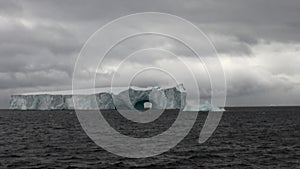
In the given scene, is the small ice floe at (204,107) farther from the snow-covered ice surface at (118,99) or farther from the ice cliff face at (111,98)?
the ice cliff face at (111,98)

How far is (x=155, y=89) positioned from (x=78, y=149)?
10864 cm

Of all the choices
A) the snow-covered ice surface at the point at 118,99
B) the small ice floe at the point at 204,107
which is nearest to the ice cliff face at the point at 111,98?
the snow-covered ice surface at the point at 118,99

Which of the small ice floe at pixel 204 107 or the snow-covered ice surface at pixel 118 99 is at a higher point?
the snow-covered ice surface at pixel 118 99

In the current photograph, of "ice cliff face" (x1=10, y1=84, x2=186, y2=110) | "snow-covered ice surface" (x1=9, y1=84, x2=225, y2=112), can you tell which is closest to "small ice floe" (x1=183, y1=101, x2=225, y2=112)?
"snow-covered ice surface" (x1=9, y1=84, x2=225, y2=112)

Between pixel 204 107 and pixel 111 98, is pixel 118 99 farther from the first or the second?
pixel 204 107

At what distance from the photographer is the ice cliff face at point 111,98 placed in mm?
151125

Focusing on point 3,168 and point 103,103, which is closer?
point 3,168

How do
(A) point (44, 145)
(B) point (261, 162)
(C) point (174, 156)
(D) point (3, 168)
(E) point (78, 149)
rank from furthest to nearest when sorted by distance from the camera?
(A) point (44, 145) < (E) point (78, 149) < (C) point (174, 156) < (B) point (261, 162) < (D) point (3, 168)

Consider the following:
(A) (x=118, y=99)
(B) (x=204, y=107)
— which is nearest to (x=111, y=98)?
(A) (x=118, y=99)

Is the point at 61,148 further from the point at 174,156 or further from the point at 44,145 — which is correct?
the point at 174,156

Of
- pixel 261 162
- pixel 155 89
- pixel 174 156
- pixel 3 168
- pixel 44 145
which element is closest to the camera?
pixel 3 168

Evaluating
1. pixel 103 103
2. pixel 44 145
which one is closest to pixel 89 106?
pixel 103 103

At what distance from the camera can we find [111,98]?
159 meters

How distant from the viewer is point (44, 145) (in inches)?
1903
